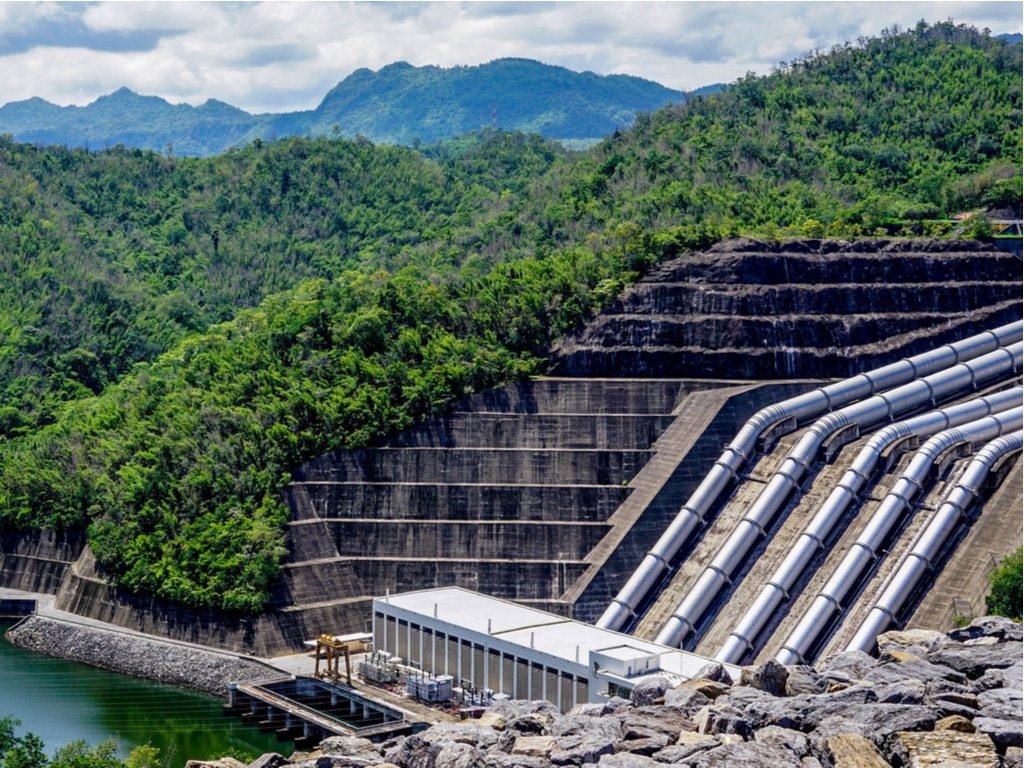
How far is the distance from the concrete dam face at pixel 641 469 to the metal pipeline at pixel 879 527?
51 centimetres

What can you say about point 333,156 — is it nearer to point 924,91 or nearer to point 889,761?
point 924,91

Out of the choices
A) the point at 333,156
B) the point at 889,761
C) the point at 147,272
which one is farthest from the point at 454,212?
the point at 889,761

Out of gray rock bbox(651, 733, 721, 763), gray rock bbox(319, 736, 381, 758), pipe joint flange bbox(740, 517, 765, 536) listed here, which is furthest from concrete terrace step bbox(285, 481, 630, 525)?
gray rock bbox(651, 733, 721, 763)

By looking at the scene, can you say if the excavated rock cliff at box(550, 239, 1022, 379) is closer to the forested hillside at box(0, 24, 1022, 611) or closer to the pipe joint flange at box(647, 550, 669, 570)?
the forested hillside at box(0, 24, 1022, 611)

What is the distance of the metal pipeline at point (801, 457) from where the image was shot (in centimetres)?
5053

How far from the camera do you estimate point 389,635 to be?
51.3m

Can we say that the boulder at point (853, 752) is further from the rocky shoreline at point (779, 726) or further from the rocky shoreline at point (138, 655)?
the rocky shoreline at point (138, 655)

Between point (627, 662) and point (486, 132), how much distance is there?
392 feet

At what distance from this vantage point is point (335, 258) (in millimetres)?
104125

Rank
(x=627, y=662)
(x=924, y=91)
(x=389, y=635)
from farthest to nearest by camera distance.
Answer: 1. (x=924, y=91)
2. (x=389, y=635)
3. (x=627, y=662)

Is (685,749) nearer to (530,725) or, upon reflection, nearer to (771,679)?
(530,725)

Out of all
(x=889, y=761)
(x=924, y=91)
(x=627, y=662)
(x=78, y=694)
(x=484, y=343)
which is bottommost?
(x=78, y=694)

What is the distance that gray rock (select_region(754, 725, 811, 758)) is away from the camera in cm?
2059

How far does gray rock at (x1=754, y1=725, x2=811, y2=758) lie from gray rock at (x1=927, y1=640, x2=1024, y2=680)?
14.8 feet
